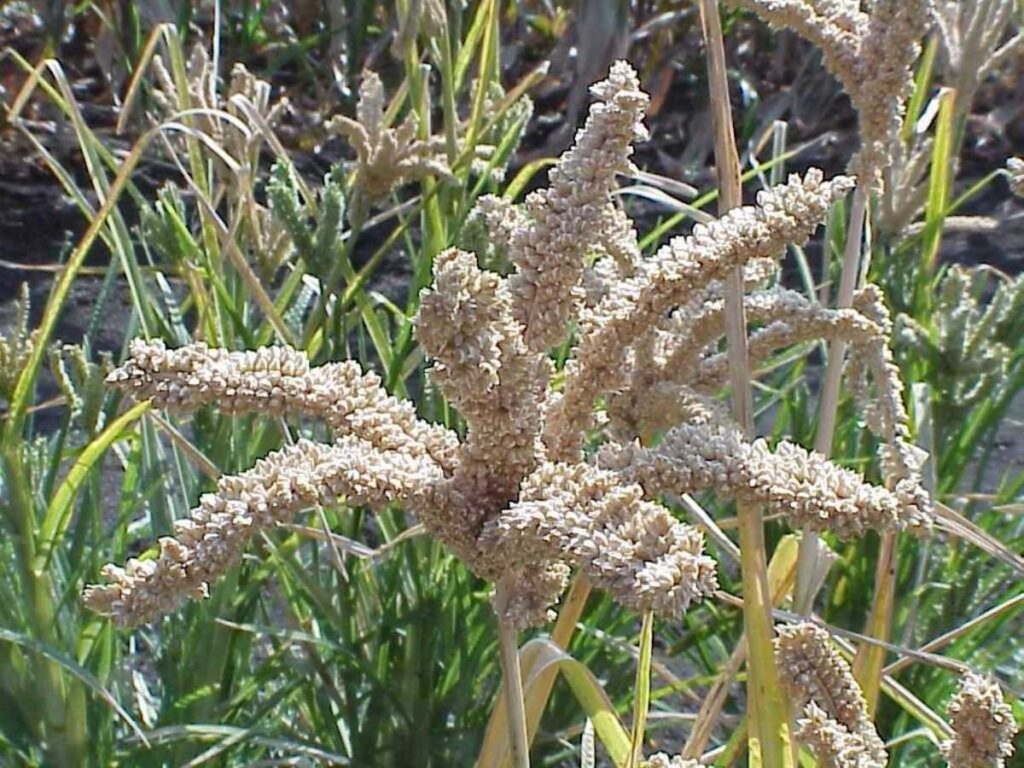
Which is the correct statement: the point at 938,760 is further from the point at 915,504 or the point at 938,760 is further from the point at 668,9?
the point at 668,9

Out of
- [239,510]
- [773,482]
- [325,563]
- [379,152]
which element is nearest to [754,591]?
[773,482]

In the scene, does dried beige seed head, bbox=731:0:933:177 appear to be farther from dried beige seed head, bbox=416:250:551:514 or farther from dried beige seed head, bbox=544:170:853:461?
dried beige seed head, bbox=416:250:551:514

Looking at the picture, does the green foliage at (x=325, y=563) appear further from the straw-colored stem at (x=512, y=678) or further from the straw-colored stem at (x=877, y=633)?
the straw-colored stem at (x=512, y=678)

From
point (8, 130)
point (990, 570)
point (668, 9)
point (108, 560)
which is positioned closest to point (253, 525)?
point (108, 560)

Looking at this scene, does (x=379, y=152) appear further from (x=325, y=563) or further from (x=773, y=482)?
(x=773, y=482)

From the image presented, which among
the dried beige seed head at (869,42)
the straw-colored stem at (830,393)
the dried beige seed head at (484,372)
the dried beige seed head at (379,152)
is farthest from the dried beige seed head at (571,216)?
the dried beige seed head at (379,152)
